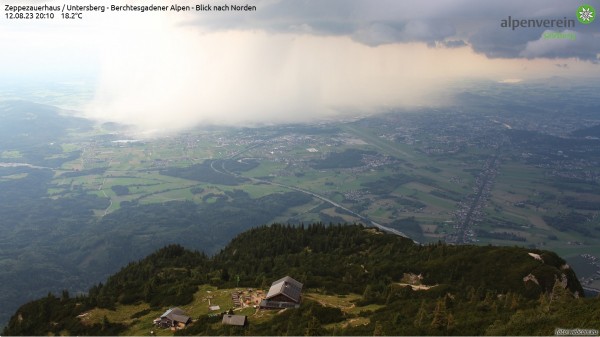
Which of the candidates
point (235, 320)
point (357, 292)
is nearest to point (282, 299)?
point (235, 320)

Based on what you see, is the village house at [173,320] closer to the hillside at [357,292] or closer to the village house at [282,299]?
the hillside at [357,292]

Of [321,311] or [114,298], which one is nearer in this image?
[321,311]

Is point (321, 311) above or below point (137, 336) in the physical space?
above

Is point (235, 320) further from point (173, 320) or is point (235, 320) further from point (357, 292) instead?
point (357, 292)

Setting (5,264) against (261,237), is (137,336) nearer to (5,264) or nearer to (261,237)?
(261,237)

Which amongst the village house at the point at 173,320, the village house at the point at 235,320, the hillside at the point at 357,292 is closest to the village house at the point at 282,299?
the hillside at the point at 357,292

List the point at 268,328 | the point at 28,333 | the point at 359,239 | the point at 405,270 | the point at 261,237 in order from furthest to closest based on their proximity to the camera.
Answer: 1. the point at 261,237
2. the point at 359,239
3. the point at 405,270
4. the point at 28,333
5. the point at 268,328

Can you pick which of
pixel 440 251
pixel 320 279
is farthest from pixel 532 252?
pixel 320 279
